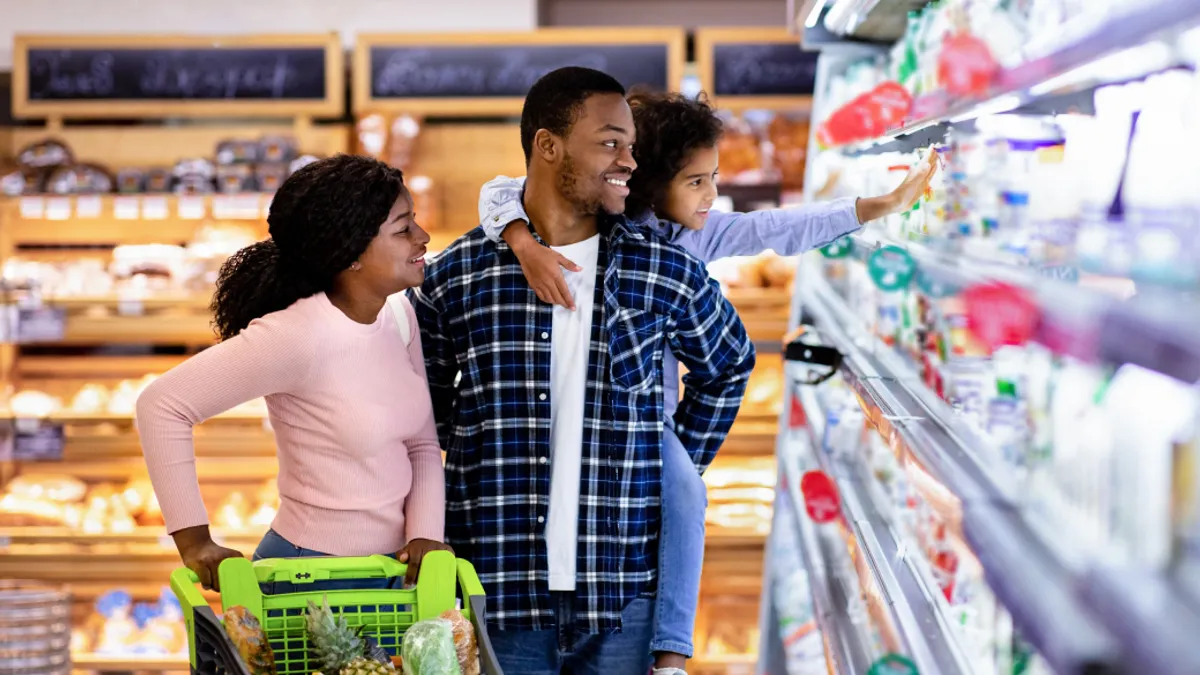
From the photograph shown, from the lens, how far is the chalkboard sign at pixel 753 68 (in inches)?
199

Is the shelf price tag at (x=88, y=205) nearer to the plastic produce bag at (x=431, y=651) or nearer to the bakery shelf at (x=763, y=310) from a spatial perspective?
the bakery shelf at (x=763, y=310)

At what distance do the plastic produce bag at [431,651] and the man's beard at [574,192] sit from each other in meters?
0.73

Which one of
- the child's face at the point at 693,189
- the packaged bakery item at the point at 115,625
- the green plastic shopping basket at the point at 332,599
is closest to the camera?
the green plastic shopping basket at the point at 332,599

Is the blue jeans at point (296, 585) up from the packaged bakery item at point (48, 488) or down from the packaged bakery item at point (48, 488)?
up

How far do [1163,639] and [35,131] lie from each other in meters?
5.42

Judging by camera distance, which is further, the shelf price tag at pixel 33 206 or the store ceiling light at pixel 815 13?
the shelf price tag at pixel 33 206

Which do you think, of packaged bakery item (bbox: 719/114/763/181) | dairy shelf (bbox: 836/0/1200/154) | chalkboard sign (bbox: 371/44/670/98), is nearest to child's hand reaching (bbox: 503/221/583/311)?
dairy shelf (bbox: 836/0/1200/154)

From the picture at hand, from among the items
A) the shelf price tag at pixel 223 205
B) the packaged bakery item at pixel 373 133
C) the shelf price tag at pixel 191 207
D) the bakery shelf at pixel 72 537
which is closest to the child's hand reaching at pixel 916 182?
the packaged bakery item at pixel 373 133

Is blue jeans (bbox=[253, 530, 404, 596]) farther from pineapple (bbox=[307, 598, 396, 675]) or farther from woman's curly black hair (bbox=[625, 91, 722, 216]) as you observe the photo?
woman's curly black hair (bbox=[625, 91, 722, 216])

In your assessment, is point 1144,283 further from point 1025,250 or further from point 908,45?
point 908,45

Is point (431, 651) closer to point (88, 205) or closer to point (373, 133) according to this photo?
point (373, 133)

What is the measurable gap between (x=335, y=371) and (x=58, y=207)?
3.47 meters

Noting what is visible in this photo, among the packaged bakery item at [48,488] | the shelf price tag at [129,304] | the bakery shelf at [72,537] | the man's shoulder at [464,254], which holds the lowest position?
the bakery shelf at [72,537]

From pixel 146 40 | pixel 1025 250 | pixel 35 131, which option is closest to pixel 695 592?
pixel 1025 250
